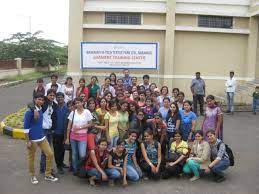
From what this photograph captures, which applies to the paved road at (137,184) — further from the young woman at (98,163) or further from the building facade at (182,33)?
the building facade at (182,33)

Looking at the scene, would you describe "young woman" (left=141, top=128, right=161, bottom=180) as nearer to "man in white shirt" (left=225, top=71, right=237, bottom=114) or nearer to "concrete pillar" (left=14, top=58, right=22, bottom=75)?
"man in white shirt" (left=225, top=71, right=237, bottom=114)

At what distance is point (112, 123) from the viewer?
26.6 ft

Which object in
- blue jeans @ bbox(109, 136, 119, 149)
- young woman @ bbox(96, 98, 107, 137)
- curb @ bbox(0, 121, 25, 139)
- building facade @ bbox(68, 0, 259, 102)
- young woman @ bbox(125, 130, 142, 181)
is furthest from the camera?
building facade @ bbox(68, 0, 259, 102)

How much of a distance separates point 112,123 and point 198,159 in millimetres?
1703

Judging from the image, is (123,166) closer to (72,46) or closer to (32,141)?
(32,141)

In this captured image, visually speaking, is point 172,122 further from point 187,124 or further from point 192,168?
point 192,168

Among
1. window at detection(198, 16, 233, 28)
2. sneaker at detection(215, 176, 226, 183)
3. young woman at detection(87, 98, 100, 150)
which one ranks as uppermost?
window at detection(198, 16, 233, 28)

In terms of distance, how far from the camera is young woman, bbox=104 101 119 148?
808 cm

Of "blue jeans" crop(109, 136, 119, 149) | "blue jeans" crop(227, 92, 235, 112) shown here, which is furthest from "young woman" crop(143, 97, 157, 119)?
"blue jeans" crop(227, 92, 235, 112)

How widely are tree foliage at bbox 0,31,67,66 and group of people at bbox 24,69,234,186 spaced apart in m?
37.7

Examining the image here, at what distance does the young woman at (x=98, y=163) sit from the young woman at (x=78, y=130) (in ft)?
1.03

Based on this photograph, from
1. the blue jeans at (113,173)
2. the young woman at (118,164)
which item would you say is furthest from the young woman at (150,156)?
the blue jeans at (113,173)

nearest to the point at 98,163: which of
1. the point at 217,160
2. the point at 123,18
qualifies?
the point at 217,160

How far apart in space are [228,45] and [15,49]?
1262 inches
